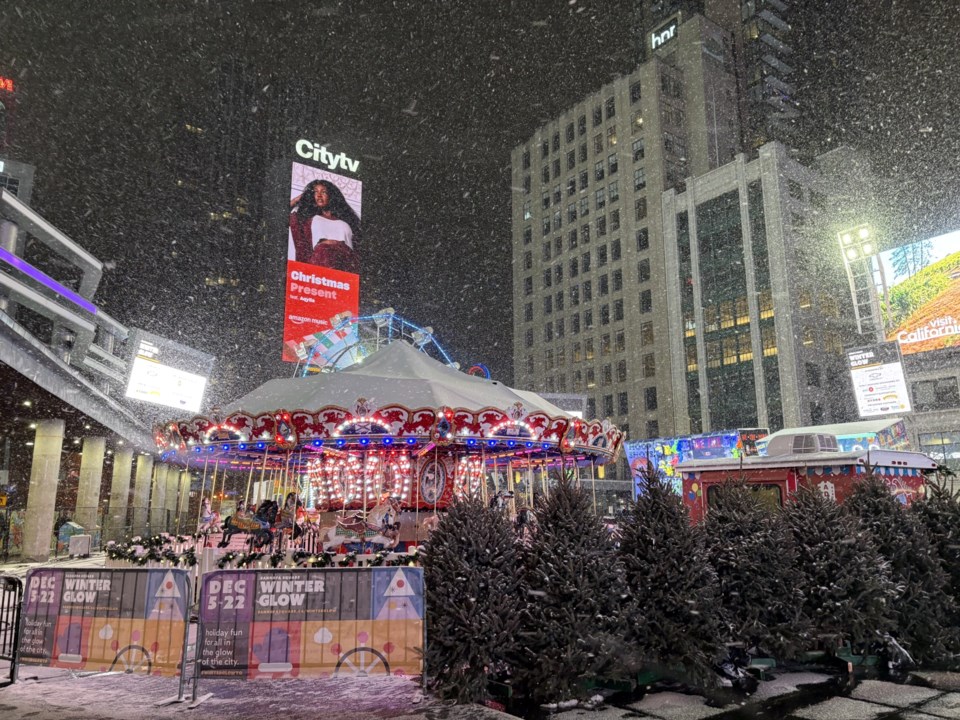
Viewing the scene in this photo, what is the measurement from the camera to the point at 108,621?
27.6 ft

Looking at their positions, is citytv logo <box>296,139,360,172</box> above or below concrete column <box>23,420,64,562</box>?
above

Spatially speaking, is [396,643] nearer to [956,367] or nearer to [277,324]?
[956,367]

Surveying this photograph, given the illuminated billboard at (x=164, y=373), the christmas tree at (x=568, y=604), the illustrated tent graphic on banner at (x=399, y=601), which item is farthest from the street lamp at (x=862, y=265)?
the illuminated billboard at (x=164, y=373)

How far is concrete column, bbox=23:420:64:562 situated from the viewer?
88.9ft

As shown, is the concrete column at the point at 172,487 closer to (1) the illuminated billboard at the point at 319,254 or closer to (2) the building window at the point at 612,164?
(1) the illuminated billboard at the point at 319,254

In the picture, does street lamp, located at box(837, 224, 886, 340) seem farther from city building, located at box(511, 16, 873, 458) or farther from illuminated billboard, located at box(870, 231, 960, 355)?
city building, located at box(511, 16, 873, 458)

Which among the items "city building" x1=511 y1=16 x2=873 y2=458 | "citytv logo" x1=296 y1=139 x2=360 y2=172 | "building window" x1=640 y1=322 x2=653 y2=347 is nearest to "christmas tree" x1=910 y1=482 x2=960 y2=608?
"city building" x1=511 y1=16 x2=873 y2=458

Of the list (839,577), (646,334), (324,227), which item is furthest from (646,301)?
(839,577)

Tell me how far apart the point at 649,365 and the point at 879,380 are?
3053 cm

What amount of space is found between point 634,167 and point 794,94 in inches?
1372

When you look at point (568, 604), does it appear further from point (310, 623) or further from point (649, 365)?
point (649, 365)

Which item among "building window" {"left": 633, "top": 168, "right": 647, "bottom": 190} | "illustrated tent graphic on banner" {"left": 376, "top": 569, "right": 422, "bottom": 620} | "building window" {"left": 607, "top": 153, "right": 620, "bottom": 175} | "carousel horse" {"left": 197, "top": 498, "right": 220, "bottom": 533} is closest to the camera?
"illustrated tent graphic on banner" {"left": 376, "top": 569, "right": 422, "bottom": 620}

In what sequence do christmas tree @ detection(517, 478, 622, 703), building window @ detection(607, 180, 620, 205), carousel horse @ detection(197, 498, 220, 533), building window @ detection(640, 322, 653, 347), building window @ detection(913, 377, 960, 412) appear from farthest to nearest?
building window @ detection(607, 180, 620, 205), building window @ detection(640, 322, 653, 347), building window @ detection(913, 377, 960, 412), carousel horse @ detection(197, 498, 220, 533), christmas tree @ detection(517, 478, 622, 703)

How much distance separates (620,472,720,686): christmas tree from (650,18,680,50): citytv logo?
87.3 metres
